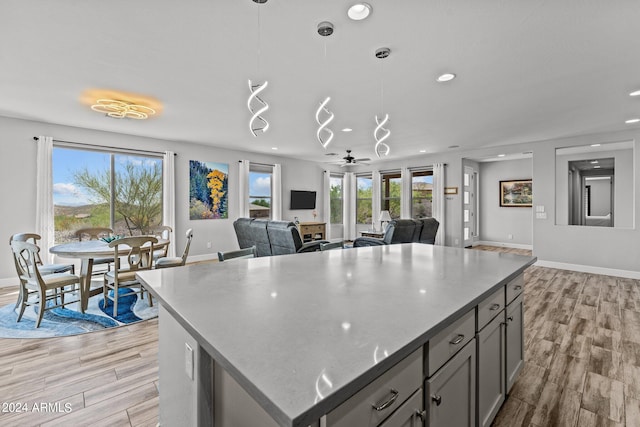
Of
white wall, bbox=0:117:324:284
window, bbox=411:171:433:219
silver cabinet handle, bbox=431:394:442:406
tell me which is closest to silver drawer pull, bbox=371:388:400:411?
silver cabinet handle, bbox=431:394:442:406

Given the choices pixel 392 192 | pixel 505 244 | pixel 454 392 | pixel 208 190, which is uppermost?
pixel 392 192

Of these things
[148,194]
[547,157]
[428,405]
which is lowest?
[428,405]

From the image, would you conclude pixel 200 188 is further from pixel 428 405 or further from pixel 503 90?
pixel 428 405

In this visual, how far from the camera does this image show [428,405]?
102cm

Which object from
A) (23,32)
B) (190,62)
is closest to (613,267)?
(190,62)

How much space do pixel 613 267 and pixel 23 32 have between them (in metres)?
8.37

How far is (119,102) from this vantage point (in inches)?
142

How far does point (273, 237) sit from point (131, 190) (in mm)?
3181

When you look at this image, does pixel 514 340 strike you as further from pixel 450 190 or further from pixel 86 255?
pixel 450 190

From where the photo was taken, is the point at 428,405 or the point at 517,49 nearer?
the point at 428,405

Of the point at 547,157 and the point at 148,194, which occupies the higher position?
the point at 547,157

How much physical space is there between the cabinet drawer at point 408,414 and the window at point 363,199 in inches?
347

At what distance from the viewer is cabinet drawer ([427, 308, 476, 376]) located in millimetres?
1046

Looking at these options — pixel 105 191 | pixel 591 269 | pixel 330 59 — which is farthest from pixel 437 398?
pixel 591 269
